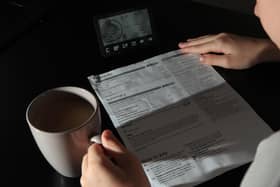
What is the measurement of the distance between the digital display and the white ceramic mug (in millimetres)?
233

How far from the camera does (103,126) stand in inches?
28.1

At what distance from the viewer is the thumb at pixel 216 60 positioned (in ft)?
2.68

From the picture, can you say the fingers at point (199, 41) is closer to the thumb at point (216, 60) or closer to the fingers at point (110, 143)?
the thumb at point (216, 60)

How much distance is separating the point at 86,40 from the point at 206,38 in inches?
9.9

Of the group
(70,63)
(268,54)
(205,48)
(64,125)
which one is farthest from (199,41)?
(64,125)

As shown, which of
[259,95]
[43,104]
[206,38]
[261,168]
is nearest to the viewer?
[261,168]

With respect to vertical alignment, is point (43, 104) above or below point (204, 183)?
above

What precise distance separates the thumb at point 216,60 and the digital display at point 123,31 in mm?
118

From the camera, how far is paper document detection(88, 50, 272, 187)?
646 millimetres

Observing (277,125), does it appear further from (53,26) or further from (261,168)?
(53,26)

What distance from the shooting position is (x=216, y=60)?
0.82 m

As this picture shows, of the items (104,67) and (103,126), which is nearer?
(103,126)

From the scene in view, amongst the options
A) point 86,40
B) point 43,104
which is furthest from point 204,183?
point 86,40

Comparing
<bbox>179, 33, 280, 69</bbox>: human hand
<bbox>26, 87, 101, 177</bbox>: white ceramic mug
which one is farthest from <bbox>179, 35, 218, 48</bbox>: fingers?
<bbox>26, 87, 101, 177</bbox>: white ceramic mug
